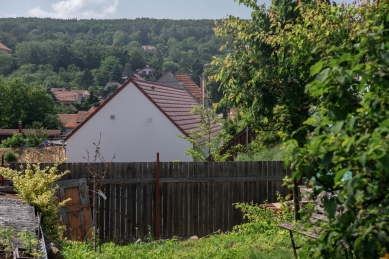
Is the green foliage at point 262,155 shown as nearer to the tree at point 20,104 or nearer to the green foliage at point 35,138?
the green foliage at point 35,138

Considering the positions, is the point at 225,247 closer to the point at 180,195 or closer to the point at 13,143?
the point at 180,195

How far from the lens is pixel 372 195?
2742 mm

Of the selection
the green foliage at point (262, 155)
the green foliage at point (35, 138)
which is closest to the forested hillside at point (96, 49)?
the green foliage at point (35, 138)

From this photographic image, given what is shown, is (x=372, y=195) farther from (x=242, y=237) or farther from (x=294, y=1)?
(x=294, y=1)

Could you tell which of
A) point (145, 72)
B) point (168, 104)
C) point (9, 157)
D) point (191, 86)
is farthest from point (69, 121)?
point (145, 72)

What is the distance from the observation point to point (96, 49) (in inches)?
5197

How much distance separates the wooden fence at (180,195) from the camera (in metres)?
10.7

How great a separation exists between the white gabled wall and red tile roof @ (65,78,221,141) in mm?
153

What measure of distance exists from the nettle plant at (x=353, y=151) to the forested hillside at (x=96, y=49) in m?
76.9

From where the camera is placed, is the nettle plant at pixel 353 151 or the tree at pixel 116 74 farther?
the tree at pixel 116 74

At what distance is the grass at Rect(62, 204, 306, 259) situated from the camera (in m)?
7.33

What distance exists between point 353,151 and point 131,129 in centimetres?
1731

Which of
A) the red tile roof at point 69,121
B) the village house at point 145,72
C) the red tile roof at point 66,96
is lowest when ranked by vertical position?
the red tile roof at point 69,121

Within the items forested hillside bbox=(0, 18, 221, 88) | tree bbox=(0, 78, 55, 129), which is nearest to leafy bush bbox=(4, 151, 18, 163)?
tree bbox=(0, 78, 55, 129)
